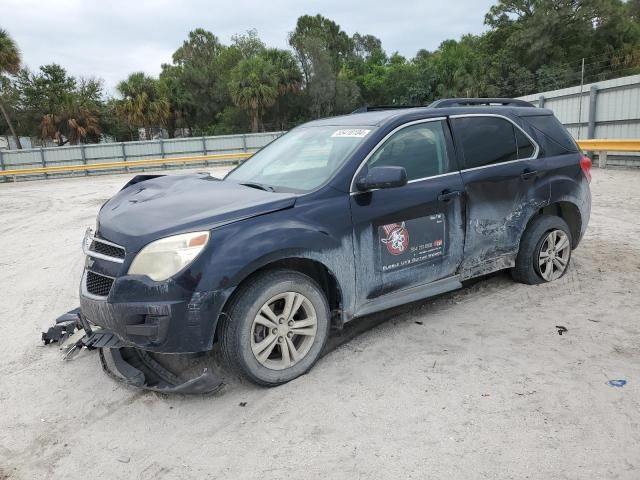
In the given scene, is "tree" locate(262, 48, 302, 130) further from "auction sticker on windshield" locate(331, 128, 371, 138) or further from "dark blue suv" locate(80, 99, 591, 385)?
"auction sticker on windshield" locate(331, 128, 371, 138)

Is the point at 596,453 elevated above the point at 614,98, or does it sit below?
below

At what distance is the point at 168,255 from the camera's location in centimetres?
297

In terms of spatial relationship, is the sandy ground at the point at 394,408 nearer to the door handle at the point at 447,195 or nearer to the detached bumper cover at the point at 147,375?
the detached bumper cover at the point at 147,375

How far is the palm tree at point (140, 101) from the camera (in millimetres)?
40219

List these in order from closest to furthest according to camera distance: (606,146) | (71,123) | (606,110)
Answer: (606,146), (606,110), (71,123)

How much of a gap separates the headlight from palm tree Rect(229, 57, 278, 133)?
39.4m

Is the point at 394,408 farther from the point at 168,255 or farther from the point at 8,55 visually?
the point at 8,55

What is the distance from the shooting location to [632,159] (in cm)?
1397

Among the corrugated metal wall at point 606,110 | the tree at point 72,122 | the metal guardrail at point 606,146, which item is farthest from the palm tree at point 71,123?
the metal guardrail at point 606,146

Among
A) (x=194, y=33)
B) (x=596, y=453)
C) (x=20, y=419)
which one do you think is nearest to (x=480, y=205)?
(x=596, y=453)

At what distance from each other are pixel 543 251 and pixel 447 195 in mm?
1507

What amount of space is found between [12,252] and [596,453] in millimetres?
8013

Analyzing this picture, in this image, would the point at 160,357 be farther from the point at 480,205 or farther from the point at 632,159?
the point at 632,159

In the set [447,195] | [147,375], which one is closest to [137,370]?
[147,375]
